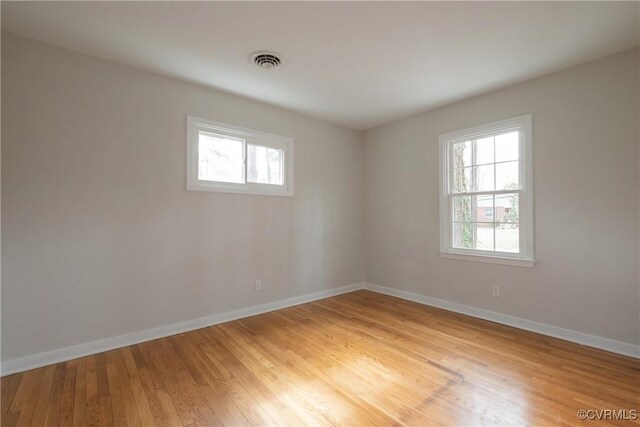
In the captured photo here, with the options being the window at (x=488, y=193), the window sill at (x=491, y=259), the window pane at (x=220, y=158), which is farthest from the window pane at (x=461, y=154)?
the window pane at (x=220, y=158)

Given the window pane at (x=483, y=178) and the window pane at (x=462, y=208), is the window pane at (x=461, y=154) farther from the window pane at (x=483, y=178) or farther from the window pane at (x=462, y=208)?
the window pane at (x=462, y=208)

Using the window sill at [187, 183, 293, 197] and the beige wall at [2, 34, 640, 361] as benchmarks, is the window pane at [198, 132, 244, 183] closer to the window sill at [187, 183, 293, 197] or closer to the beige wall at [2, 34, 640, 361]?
the window sill at [187, 183, 293, 197]

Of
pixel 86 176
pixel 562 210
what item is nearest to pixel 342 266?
pixel 562 210

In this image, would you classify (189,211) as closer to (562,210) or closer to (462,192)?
(462,192)

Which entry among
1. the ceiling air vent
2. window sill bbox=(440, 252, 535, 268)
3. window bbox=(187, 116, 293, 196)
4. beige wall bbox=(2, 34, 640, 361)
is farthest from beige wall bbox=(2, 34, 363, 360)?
window sill bbox=(440, 252, 535, 268)

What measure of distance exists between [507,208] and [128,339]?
412 centimetres

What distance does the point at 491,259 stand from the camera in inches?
130

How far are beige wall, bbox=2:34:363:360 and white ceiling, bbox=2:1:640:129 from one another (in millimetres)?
273

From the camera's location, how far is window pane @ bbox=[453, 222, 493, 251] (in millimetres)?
3377

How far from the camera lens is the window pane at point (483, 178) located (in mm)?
3365

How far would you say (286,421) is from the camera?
66.1 inches

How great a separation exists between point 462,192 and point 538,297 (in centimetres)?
139
